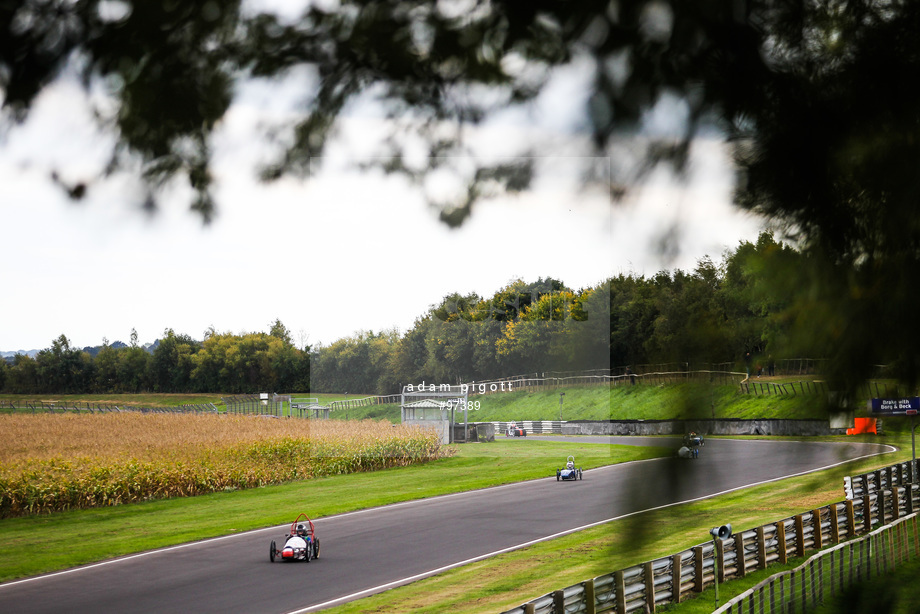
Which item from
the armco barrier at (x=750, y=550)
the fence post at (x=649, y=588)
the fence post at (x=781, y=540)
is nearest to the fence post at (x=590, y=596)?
the armco barrier at (x=750, y=550)

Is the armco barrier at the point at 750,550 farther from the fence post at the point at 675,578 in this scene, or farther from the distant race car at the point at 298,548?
Answer: the distant race car at the point at 298,548

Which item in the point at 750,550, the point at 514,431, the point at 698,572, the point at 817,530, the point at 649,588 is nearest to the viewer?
the point at 649,588

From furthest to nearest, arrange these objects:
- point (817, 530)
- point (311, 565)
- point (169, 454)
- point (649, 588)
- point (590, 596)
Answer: point (169, 454)
point (311, 565)
point (817, 530)
point (649, 588)
point (590, 596)

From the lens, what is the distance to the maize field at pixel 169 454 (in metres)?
24.0

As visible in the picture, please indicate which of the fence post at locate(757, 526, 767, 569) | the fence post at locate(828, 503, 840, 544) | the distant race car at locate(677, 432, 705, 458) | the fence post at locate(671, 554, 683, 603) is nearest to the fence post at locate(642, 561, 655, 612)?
the fence post at locate(671, 554, 683, 603)

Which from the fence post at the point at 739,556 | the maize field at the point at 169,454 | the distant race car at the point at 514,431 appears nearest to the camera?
the fence post at the point at 739,556

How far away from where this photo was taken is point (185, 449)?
30188 millimetres

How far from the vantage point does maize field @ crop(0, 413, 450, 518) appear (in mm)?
23984

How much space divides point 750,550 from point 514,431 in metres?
37.3

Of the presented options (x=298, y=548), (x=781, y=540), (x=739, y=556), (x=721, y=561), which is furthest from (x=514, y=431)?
(x=721, y=561)

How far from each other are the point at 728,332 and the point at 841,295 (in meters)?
0.36

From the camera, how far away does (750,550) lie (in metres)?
14.0

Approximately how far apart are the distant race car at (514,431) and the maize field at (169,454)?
43.5ft

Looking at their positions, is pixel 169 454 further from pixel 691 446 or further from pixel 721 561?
pixel 691 446
